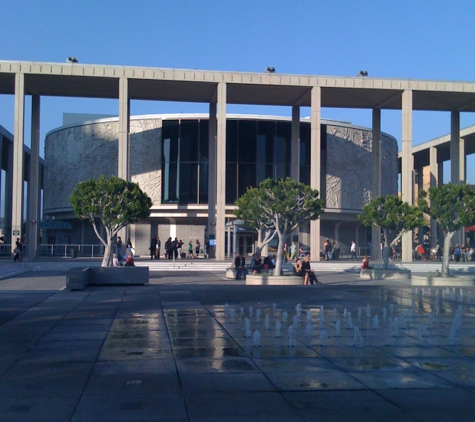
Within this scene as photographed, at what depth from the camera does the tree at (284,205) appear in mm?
24391

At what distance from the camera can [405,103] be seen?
43.6 m

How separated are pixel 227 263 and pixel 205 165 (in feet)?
46.1

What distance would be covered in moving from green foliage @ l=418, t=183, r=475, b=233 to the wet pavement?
30.7ft

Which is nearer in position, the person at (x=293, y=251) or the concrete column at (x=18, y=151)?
the concrete column at (x=18, y=151)

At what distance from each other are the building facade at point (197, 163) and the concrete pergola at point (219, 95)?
327 centimetres

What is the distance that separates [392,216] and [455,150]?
23333 mm

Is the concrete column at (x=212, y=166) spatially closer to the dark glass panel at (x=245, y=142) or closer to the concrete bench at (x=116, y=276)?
the dark glass panel at (x=245, y=142)

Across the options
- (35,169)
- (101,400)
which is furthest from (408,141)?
(101,400)

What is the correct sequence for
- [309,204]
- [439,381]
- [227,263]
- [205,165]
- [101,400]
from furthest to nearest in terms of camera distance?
[205,165]
[227,263]
[309,204]
[439,381]
[101,400]

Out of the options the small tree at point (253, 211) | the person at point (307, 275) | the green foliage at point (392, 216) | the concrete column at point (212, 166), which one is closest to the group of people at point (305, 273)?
the person at point (307, 275)

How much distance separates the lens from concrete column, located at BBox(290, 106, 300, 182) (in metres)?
45.7

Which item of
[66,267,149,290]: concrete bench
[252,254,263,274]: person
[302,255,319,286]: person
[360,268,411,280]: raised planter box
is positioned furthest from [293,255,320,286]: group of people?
[66,267,149,290]: concrete bench

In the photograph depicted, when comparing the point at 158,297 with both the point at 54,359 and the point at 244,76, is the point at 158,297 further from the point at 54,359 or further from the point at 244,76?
the point at 244,76

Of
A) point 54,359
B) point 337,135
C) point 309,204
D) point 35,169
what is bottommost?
point 54,359
